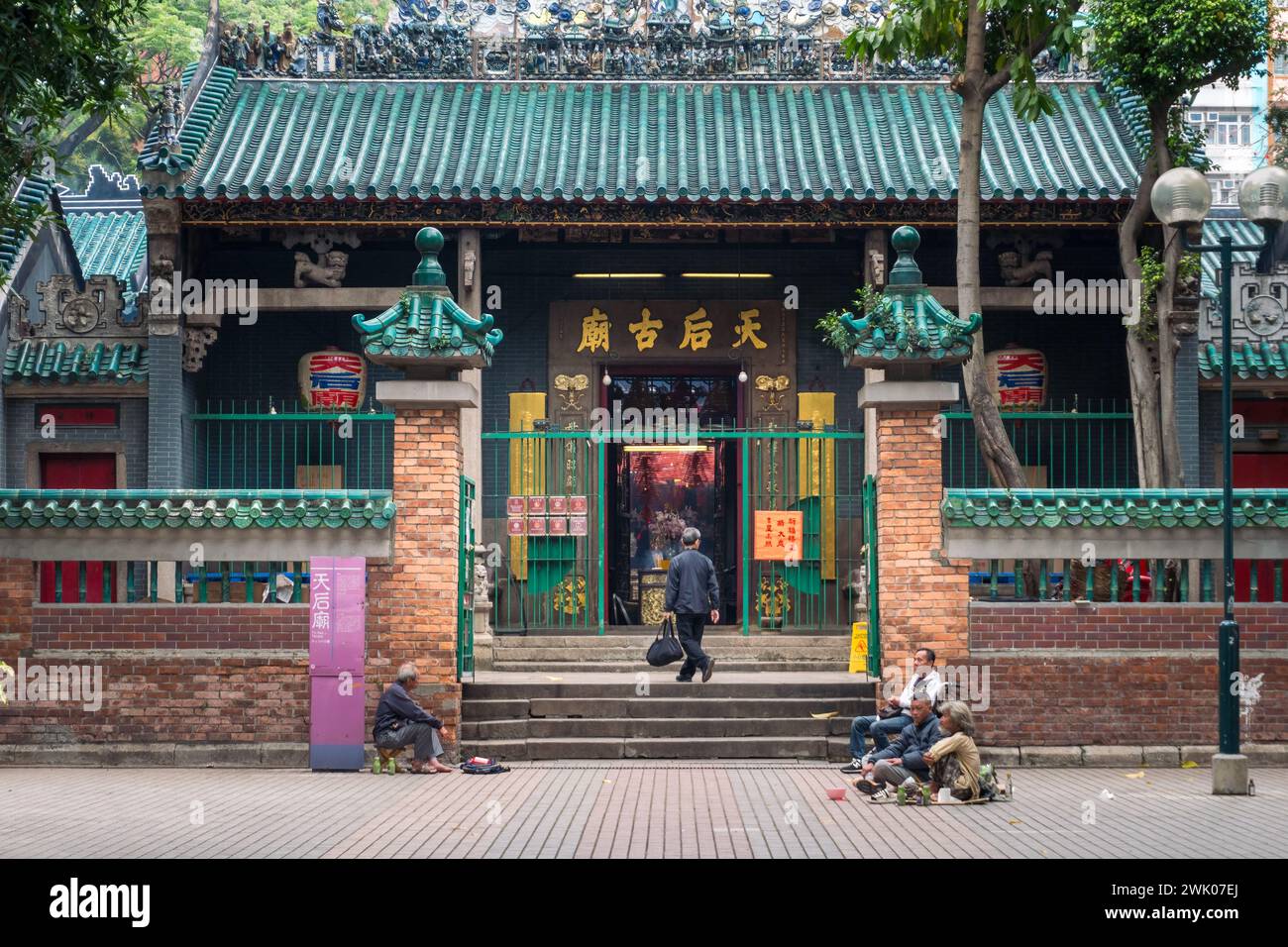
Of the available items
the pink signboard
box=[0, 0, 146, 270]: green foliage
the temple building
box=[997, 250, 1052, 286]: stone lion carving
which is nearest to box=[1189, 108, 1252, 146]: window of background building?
the temple building

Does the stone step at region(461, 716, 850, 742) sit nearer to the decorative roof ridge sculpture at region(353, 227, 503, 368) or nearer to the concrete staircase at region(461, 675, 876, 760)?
the concrete staircase at region(461, 675, 876, 760)

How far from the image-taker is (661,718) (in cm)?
1441

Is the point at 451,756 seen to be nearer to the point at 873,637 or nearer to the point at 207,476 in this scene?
the point at 873,637

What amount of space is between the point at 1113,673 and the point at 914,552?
1.88 m

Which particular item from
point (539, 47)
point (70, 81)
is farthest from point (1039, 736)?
point (539, 47)

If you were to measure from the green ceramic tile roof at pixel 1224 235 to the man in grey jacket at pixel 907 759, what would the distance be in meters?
11.7

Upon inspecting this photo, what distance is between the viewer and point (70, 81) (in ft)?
38.3

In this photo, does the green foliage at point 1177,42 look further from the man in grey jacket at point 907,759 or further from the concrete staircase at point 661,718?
the man in grey jacket at point 907,759

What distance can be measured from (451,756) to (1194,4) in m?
9.55

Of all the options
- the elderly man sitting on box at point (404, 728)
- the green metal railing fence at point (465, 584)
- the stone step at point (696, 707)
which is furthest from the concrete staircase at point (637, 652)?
the elderly man sitting on box at point (404, 728)

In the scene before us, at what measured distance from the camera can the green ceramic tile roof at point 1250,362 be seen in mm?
18391

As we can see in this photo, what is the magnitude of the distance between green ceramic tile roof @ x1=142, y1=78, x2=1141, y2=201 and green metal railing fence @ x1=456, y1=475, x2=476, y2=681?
4.21 meters

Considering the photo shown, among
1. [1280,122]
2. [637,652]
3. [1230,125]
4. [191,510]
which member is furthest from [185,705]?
[1230,125]

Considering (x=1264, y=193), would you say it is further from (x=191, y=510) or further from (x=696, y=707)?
(x=191, y=510)
